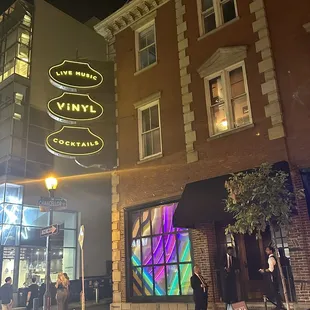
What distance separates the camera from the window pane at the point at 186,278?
40.0ft

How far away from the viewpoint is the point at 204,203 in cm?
1113

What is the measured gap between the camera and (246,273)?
37.3 ft

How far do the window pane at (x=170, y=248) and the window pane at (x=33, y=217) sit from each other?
1297 cm

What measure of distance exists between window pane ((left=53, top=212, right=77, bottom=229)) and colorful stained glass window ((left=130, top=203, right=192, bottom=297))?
12.2m

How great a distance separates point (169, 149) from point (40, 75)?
1575cm

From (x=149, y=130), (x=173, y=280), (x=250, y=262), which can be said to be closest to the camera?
(x=250, y=262)

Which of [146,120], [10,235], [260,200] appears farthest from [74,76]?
[10,235]

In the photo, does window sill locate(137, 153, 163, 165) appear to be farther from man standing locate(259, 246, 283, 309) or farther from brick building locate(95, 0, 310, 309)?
Result: man standing locate(259, 246, 283, 309)

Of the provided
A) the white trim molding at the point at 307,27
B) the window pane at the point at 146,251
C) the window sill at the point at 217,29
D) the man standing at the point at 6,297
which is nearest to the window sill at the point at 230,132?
the white trim molding at the point at 307,27

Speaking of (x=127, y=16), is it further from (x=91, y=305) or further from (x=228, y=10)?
(x=91, y=305)

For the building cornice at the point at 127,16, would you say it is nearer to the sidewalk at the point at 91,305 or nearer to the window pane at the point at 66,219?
the window pane at the point at 66,219

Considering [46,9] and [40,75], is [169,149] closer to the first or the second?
[40,75]

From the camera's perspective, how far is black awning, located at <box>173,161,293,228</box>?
10.5 metres

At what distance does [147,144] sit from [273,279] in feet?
22.9
